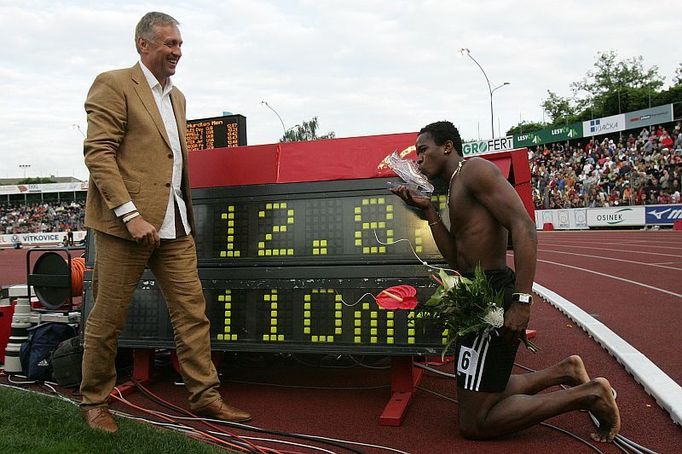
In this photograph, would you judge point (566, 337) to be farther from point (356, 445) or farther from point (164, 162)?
point (164, 162)

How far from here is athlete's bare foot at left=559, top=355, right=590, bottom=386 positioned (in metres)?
3.63

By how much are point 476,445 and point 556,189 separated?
32.4 metres

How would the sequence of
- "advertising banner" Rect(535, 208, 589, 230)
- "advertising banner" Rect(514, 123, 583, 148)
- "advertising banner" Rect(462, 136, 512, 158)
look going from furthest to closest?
1. "advertising banner" Rect(462, 136, 512, 158)
2. "advertising banner" Rect(514, 123, 583, 148)
3. "advertising banner" Rect(535, 208, 589, 230)

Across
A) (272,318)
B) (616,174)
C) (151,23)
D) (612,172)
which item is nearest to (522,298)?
(272,318)

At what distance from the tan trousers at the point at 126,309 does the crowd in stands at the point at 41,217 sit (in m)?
50.9

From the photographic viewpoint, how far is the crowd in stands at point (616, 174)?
26.7m

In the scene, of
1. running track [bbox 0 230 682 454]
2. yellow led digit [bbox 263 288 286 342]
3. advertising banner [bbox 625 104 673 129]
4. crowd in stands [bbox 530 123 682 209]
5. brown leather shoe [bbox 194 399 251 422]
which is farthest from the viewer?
advertising banner [bbox 625 104 673 129]

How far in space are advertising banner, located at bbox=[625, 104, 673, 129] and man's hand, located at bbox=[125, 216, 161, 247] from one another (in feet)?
130

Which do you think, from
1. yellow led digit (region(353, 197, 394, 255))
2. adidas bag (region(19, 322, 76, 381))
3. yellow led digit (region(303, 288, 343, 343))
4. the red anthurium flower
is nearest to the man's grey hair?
yellow led digit (region(353, 197, 394, 255))

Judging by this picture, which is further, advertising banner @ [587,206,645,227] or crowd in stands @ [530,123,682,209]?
crowd in stands @ [530,123,682,209]

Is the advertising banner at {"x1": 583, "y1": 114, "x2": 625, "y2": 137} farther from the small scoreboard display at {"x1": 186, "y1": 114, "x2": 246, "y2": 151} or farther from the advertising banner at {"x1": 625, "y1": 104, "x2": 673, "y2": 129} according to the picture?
the small scoreboard display at {"x1": 186, "y1": 114, "x2": 246, "y2": 151}

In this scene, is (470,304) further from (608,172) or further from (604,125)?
(604,125)

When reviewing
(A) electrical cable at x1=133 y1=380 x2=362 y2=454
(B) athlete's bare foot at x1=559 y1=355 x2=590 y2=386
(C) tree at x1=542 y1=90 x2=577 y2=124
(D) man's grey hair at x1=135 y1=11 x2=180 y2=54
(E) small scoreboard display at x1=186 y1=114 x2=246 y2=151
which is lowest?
(A) electrical cable at x1=133 y1=380 x2=362 y2=454

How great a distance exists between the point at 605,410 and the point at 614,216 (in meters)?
26.1
